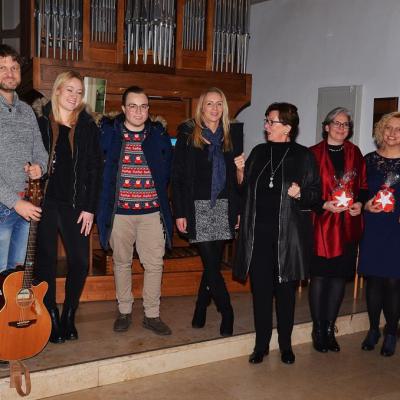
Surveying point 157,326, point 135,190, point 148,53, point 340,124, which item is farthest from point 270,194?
point 148,53

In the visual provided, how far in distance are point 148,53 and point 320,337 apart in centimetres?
280

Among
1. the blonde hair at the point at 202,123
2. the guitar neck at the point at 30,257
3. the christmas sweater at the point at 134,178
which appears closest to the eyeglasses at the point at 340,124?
the blonde hair at the point at 202,123

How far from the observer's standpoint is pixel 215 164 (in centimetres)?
354

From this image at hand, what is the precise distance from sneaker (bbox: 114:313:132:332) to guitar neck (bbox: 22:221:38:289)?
837 mm

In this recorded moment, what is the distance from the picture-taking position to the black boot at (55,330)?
3508 mm

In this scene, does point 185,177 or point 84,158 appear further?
point 185,177

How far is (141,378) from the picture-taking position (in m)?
Result: 3.42

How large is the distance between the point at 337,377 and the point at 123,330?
140 centimetres

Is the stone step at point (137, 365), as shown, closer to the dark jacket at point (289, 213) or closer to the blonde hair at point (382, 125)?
the dark jacket at point (289, 213)

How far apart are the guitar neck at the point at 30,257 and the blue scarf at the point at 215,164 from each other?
1.09 meters

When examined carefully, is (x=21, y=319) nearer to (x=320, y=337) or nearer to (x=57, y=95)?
(x=57, y=95)

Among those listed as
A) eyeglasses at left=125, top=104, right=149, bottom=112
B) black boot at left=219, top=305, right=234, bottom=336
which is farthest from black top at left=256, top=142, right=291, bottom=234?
eyeglasses at left=125, top=104, right=149, bottom=112

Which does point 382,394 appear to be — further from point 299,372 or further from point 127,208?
point 127,208

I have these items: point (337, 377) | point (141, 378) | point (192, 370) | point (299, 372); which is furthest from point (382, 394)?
point (141, 378)
